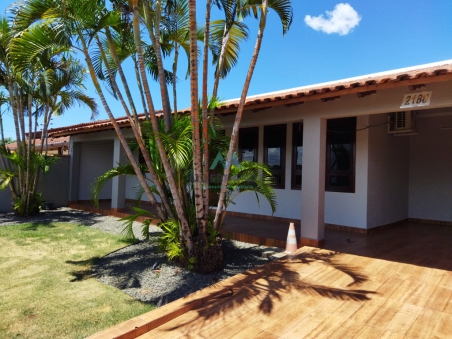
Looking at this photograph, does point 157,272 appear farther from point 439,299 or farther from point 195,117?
point 439,299

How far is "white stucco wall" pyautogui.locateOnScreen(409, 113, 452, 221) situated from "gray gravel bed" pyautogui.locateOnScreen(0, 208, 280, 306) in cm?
625

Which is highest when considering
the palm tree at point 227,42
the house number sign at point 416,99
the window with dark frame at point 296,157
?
the palm tree at point 227,42

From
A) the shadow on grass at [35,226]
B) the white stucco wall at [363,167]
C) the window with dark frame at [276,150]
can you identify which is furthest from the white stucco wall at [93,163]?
the window with dark frame at [276,150]

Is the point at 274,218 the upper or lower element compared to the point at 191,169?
lower

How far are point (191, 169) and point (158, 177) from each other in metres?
0.71

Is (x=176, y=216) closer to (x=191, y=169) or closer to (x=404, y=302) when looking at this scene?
(x=191, y=169)

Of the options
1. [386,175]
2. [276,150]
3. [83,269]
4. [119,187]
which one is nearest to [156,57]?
[83,269]

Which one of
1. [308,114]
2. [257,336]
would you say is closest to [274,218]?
[308,114]

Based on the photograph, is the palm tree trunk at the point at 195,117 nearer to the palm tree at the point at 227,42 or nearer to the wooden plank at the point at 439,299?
the palm tree at the point at 227,42

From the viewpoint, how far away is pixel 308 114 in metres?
7.09

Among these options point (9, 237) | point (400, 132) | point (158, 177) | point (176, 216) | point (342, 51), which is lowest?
point (9, 237)

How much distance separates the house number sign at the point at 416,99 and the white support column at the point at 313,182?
1.65 m

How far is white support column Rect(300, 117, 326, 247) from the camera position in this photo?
685 cm

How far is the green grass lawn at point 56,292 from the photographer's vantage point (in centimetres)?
370
